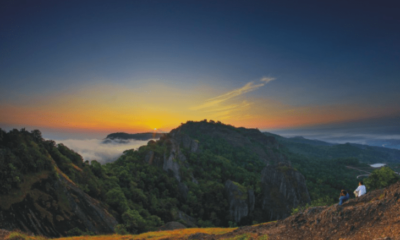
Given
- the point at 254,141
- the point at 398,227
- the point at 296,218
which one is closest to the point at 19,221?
the point at 296,218

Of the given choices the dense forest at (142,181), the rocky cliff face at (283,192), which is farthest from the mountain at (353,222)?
the rocky cliff face at (283,192)

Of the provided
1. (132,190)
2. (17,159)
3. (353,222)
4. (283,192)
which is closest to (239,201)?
(283,192)

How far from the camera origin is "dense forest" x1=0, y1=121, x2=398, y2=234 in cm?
2366

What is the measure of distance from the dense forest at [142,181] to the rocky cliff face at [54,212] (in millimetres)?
1089

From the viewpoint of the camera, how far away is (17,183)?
66.3 ft

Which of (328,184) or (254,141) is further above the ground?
→ (254,141)

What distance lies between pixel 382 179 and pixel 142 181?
201 ft

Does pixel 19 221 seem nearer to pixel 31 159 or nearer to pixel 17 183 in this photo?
pixel 17 183

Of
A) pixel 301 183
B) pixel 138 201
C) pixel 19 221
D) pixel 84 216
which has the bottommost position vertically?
pixel 301 183

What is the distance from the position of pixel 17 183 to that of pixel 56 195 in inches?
179

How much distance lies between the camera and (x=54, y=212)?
2123 centimetres

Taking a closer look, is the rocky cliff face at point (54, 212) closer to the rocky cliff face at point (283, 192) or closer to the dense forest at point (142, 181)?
the dense forest at point (142, 181)

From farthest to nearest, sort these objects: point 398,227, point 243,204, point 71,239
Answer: point 243,204, point 71,239, point 398,227

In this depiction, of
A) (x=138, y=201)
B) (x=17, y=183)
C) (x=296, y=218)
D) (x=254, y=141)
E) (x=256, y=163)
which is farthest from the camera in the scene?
(x=254, y=141)
